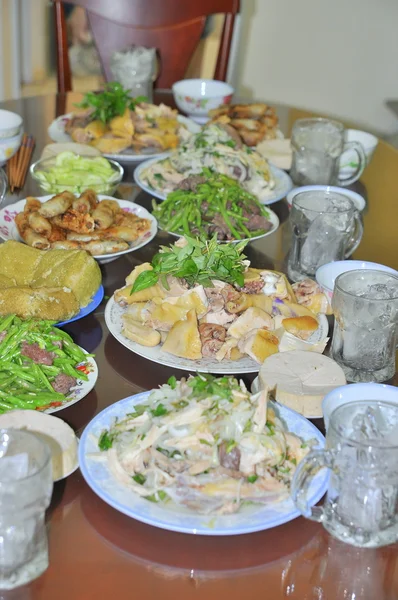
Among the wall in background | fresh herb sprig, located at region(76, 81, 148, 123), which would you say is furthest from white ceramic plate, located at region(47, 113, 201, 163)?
the wall in background

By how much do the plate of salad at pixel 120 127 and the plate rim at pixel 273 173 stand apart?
7cm

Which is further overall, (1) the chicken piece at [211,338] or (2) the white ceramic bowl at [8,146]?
(2) the white ceramic bowl at [8,146]

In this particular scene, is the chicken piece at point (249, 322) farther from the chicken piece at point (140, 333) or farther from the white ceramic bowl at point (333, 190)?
the white ceramic bowl at point (333, 190)

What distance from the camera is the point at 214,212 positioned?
7.50 feet

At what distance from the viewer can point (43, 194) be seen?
98.4 inches

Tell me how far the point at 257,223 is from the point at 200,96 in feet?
3.42

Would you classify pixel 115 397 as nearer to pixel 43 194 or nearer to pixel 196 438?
pixel 196 438

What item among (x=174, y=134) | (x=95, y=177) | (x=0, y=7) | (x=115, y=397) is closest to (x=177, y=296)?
(x=115, y=397)

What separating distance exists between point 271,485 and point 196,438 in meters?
0.13

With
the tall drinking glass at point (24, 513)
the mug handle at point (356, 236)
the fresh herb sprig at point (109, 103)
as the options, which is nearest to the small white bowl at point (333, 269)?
the mug handle at point (356, 236)

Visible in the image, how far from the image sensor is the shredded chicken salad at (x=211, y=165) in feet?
8.22

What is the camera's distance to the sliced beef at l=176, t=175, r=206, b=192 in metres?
2.38

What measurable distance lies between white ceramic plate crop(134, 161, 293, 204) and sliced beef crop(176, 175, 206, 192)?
0.08 metres

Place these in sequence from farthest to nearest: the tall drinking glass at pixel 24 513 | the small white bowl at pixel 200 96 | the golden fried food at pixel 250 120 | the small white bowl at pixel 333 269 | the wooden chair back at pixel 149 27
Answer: the wooden chair back at pixel 149 27 < the small white bowl at pixel 200 96 < the golden fried food at pixel 250 120 < the small white bowl at pixel 333 269 < the tall drinking glass at pixel 24 513
